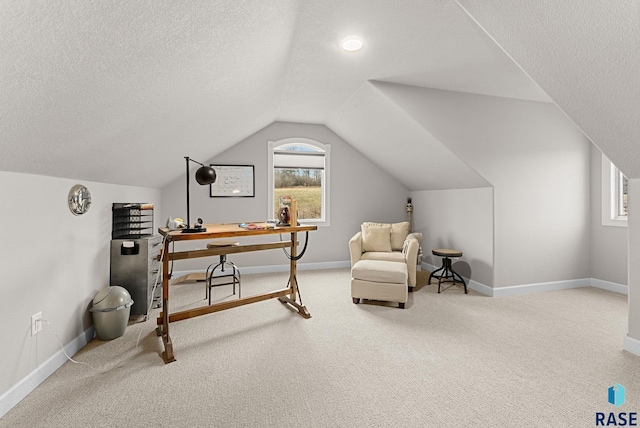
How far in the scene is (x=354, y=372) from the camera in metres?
2.11

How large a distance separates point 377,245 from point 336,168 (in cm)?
167

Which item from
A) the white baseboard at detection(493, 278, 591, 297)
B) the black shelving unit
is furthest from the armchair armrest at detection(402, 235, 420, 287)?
the black shelving unit

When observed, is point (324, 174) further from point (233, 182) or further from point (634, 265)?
point (634, 265)

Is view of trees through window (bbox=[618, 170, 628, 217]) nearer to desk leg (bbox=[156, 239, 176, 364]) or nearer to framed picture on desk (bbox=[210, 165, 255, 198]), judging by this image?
framed picture on desk (bbox=[210, 165, 255, 198])

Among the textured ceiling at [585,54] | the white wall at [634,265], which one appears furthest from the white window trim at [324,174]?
the white wall at [634,265]

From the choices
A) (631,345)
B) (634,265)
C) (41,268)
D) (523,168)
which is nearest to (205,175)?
(41,268)

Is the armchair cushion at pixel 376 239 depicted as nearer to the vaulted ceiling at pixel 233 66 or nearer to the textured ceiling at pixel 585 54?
the vaulted ceiling at pixel 233 66

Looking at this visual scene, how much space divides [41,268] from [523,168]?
5.10 meters

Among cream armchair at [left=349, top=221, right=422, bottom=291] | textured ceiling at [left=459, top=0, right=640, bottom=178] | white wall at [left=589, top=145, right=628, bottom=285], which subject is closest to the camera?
textured ceiling at [left=459, top=0, right=640, bottom=178]

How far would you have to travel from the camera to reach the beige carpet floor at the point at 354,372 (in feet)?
5.54

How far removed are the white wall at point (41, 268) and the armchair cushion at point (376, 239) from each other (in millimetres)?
3395

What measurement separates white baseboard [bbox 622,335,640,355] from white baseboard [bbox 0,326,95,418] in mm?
4380

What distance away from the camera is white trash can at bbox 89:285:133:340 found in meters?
2.54

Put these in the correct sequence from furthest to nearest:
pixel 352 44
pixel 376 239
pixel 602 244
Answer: pixel 376 239, pixel 602 244, pixel 352 44
